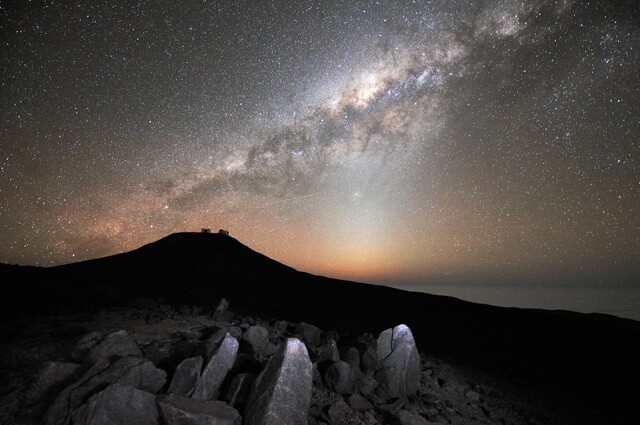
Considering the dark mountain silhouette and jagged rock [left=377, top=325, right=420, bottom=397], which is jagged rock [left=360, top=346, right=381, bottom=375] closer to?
jagged rock [left=377, top=325, right=420, bottom=397]

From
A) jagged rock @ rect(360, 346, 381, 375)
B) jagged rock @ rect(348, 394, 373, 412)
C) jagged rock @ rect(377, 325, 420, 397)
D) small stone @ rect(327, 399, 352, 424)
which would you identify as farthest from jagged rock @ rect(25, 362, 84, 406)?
jagged rock @ rect(377, 325, 420, 397)

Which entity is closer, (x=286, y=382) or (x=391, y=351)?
(x=286, y=382)

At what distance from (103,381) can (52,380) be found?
3.33 ft

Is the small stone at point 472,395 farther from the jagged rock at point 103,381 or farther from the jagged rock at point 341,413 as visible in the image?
the jagged rock at point 103,381

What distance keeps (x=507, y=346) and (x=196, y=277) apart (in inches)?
941

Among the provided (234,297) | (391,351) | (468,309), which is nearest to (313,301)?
(234,297)

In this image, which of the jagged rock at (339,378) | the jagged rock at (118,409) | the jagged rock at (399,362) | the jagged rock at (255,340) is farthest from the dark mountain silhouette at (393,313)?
the jagged rock at (118,409)

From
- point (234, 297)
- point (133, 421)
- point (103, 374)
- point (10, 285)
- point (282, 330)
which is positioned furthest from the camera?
point (234, 297)

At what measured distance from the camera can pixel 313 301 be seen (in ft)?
71.5

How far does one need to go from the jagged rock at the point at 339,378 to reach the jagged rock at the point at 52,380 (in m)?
4.11

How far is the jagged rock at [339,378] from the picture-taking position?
558 cm

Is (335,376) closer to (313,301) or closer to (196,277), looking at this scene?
(313,301)

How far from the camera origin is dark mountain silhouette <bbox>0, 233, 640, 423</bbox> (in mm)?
9898

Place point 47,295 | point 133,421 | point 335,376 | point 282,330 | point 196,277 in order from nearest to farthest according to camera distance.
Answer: point 133,421, point 335,376, point 282,330, point 47,295, point 196,277
